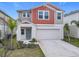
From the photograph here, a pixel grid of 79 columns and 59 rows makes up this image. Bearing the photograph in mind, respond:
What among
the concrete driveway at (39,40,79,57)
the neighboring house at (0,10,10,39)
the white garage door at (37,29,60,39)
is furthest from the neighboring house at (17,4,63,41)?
the neighboring house at (0,10,10,39)

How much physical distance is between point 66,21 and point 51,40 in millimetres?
1272

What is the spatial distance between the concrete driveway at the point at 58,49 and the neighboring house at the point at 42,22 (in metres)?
0.27

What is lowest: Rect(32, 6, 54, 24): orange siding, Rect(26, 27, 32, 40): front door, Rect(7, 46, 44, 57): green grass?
Rect(7, 46, 44, 57): green grass

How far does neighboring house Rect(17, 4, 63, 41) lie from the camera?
35.3 ft

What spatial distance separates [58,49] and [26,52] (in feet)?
5.12

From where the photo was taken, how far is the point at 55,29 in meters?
11.0

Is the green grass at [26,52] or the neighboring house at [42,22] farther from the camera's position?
the neighboring house at [42,22]

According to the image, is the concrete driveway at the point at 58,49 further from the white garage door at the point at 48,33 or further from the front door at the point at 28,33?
the front door at the point at 28,33

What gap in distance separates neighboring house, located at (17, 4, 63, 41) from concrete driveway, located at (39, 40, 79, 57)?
27 cm

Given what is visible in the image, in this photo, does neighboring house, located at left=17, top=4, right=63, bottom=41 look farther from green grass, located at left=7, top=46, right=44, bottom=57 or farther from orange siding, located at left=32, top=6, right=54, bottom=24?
green grass, located at left=7, top=46, right=44, bottom=57

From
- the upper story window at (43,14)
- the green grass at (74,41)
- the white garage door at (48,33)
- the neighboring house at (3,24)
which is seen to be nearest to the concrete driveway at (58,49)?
the green grass at (74,41)

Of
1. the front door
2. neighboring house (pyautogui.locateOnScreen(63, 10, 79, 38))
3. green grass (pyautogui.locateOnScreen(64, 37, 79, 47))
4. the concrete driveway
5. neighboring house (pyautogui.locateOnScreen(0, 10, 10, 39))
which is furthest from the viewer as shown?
the front door

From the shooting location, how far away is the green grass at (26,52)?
9.12 meters

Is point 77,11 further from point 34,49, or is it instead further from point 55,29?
point 34,49
